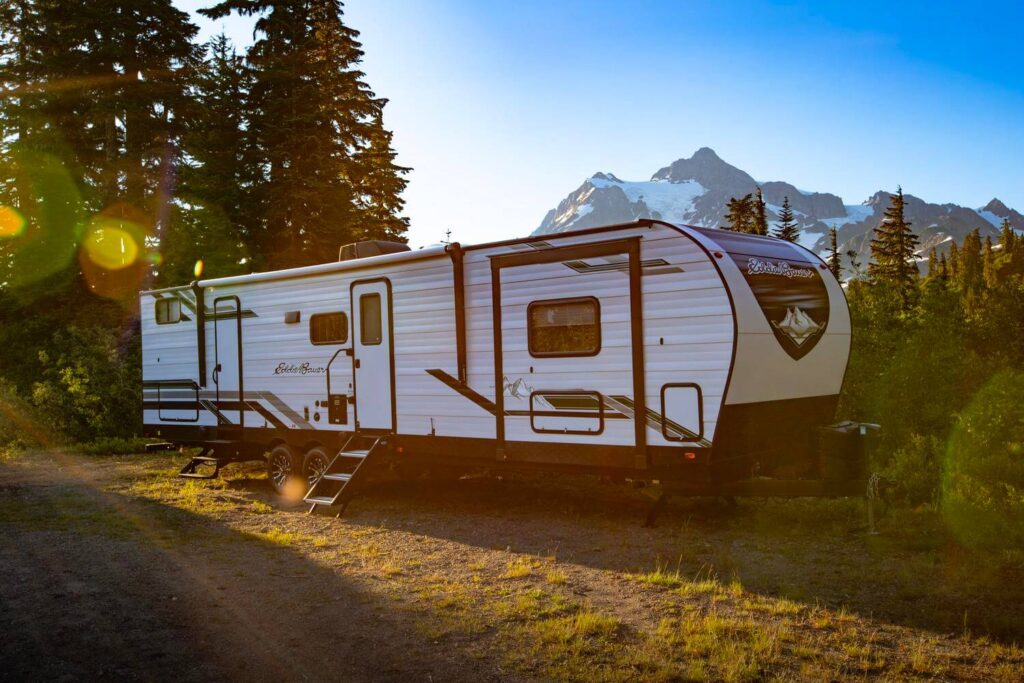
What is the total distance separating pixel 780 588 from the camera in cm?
647

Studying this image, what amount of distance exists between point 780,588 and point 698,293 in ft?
8.78

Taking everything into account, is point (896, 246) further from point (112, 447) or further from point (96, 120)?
point (112, 447)

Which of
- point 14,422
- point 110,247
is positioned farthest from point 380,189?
point 14,422

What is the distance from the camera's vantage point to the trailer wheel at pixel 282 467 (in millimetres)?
11484

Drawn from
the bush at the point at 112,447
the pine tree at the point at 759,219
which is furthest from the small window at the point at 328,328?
the pine tree at the point at 759,219

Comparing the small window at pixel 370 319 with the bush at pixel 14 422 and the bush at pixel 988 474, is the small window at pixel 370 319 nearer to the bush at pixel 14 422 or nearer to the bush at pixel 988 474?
the bush at pixel 988 474

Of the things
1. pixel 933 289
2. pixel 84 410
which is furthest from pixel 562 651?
pixel 84 410

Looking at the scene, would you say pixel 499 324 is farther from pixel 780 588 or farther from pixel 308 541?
pixel 780 588

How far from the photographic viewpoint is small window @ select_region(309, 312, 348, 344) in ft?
35.0

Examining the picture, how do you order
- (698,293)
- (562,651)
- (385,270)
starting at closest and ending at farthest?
(562,651) → (698,293) → (385,270)

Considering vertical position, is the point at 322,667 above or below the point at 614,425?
below

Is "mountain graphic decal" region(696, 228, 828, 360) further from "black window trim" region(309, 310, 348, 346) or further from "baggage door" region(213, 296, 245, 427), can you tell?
"baggage door" region(213, 296, 245, 427)

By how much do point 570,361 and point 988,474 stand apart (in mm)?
4566

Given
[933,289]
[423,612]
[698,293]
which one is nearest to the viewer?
[423,612]
